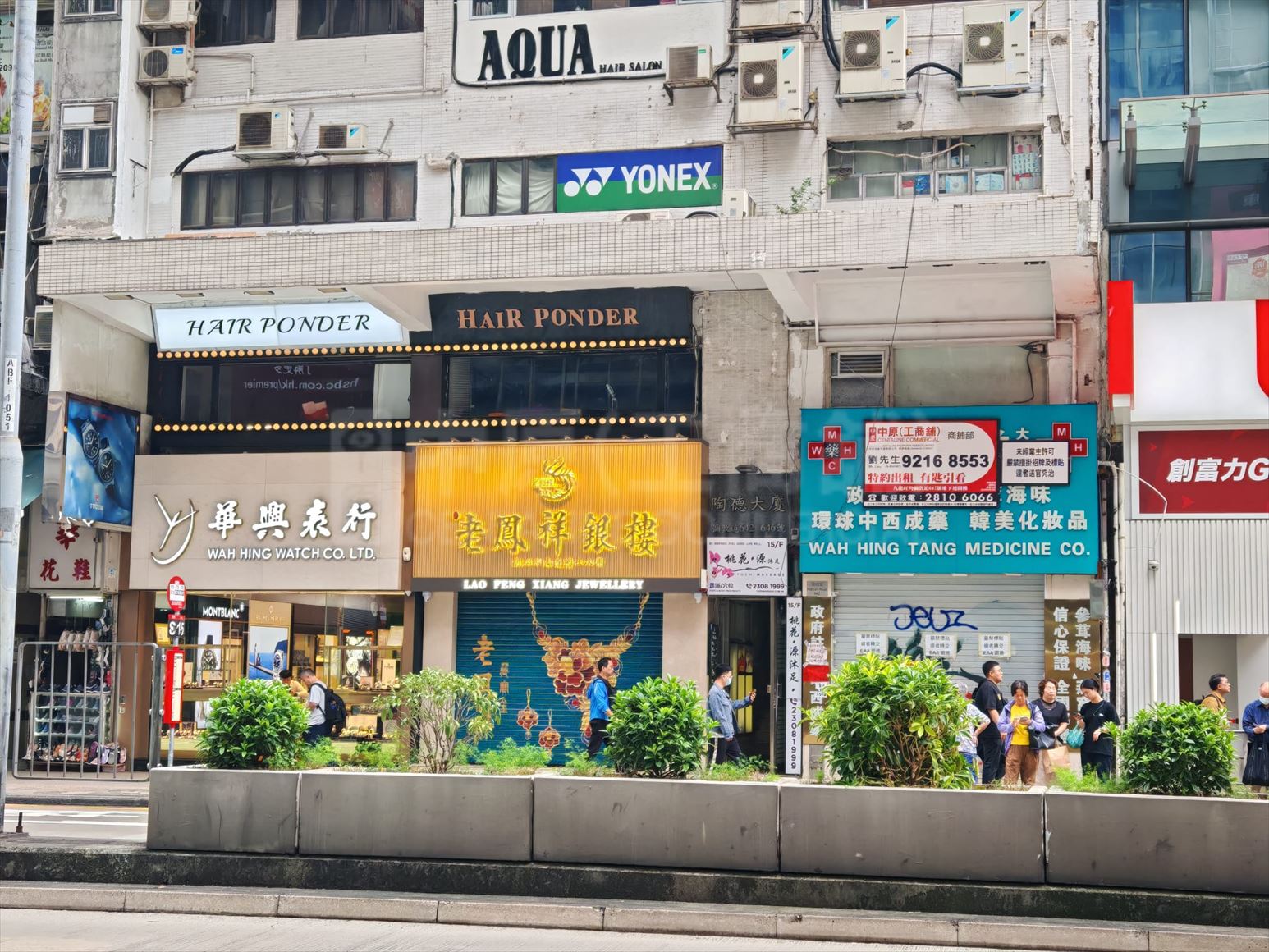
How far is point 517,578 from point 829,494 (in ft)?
14.3

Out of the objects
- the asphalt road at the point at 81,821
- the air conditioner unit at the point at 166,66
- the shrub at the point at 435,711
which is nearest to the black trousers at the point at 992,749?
the shrub at the point at 435,711

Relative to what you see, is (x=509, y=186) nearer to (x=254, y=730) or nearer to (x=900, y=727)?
(x=254, y=730)

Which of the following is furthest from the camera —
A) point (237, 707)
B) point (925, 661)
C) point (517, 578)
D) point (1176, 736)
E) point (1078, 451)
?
point (517, 578)

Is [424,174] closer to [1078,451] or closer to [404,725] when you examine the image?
[1078,451]

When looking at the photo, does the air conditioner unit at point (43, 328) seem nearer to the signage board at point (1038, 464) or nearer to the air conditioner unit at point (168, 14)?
the air conditioner unit at point (168, 14)

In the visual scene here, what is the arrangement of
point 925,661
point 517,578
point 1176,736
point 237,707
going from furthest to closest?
point 517,578, point 237,707, point 925,661, point 1176,736

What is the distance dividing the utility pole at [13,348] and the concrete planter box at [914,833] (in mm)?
6507

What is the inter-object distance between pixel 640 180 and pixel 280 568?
7325mm

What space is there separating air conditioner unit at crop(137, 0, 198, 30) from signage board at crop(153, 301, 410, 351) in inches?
161

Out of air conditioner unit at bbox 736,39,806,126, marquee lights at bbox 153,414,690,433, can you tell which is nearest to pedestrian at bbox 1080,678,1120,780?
marquee lights at bbox 153,414,690,433

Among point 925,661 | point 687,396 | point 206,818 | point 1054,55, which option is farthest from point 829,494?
point 206,818

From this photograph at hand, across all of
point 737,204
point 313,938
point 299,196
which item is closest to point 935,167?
point 737,204

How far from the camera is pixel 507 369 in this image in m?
22.2

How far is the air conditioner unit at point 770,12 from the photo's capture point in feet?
68.5
